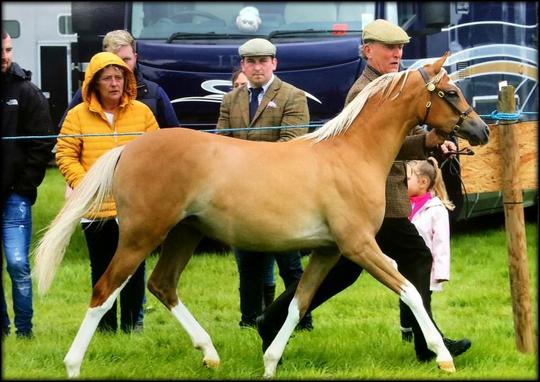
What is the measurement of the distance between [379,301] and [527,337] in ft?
7.58

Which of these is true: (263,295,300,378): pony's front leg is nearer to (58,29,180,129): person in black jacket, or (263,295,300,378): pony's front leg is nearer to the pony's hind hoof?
the pony's hind hoof

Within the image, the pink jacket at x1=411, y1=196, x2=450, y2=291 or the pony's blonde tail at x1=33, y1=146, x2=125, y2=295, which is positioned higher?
the pony's blonde tail at x1=33, y1=146, x2=125, y2=295

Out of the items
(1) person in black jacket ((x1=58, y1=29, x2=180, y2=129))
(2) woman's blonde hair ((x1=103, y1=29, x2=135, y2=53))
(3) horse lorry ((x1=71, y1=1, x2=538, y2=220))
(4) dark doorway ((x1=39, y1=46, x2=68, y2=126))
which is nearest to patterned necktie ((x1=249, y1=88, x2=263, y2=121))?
(1) person in black jacket ((x1=58, y1=29, x2=180, y2=129))

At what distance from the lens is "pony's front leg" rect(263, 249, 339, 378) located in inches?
219

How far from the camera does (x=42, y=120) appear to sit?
6.89m

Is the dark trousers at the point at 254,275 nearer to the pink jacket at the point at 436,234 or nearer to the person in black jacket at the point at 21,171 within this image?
the pink jacket at the point at 436,234

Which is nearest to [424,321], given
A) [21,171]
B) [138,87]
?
[138,87]

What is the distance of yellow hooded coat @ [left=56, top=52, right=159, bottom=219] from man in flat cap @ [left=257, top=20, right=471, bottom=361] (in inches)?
53.6

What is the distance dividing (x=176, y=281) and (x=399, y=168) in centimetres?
143

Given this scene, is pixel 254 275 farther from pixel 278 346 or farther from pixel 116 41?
pixel 116 41

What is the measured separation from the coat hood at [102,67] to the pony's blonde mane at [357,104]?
1417 mm

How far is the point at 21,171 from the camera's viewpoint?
673 cm

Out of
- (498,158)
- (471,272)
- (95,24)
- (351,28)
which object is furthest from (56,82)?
(498,158)

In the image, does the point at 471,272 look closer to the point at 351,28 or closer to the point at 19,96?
the point at 351,28
